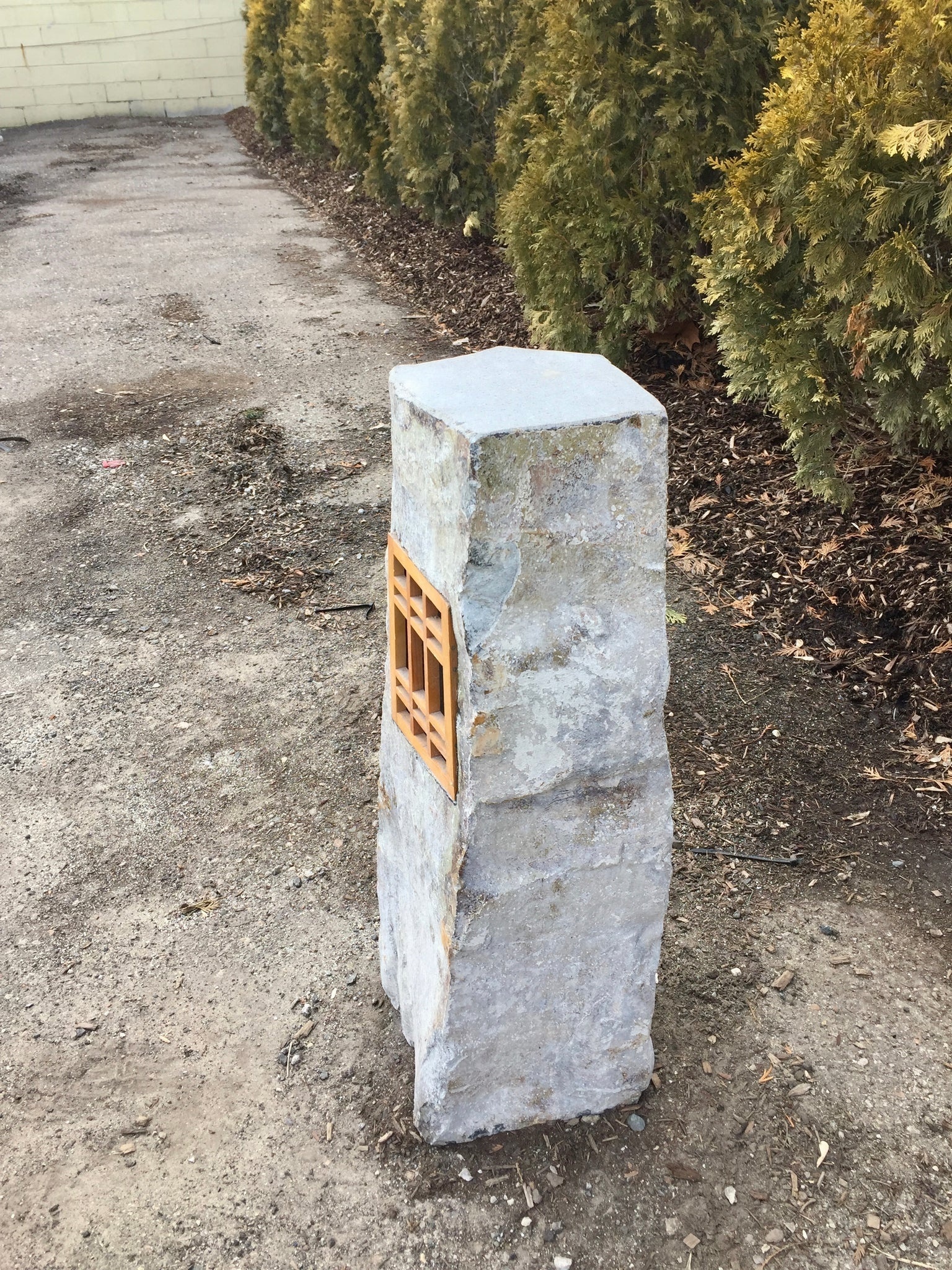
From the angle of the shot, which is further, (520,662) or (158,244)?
(158,244)

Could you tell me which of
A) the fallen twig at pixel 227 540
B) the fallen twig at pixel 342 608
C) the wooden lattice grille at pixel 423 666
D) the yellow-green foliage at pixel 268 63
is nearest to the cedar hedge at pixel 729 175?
the fallen twig at pixel 342 608

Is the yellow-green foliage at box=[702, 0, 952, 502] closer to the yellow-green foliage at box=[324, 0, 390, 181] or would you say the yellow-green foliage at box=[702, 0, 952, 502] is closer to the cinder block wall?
the yellow-green foliage at box=[324, 0, 390, 181]

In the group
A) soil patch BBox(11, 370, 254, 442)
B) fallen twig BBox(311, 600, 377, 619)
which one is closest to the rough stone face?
fallen twig BBox(311, 600, 377, 619)

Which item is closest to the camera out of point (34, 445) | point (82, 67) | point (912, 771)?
point (912, 771)

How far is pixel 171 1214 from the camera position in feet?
8.13

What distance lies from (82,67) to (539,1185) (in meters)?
22.4

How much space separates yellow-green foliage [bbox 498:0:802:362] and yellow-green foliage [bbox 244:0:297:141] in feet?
32.2

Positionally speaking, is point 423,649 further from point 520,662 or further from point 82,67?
point 82,67

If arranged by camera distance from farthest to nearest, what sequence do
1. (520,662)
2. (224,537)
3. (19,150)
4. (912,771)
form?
1. (19,150)
2. (224,537)
3. (912,771)
4. (520,662)

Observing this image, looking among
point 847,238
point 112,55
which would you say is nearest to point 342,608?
point 847,238

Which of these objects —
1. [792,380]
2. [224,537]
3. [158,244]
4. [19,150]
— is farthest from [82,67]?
[792,380]

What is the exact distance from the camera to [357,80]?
1093 centimetres

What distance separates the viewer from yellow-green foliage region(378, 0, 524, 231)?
8180 millimetres

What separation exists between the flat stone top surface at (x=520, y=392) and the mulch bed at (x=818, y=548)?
2231mm
